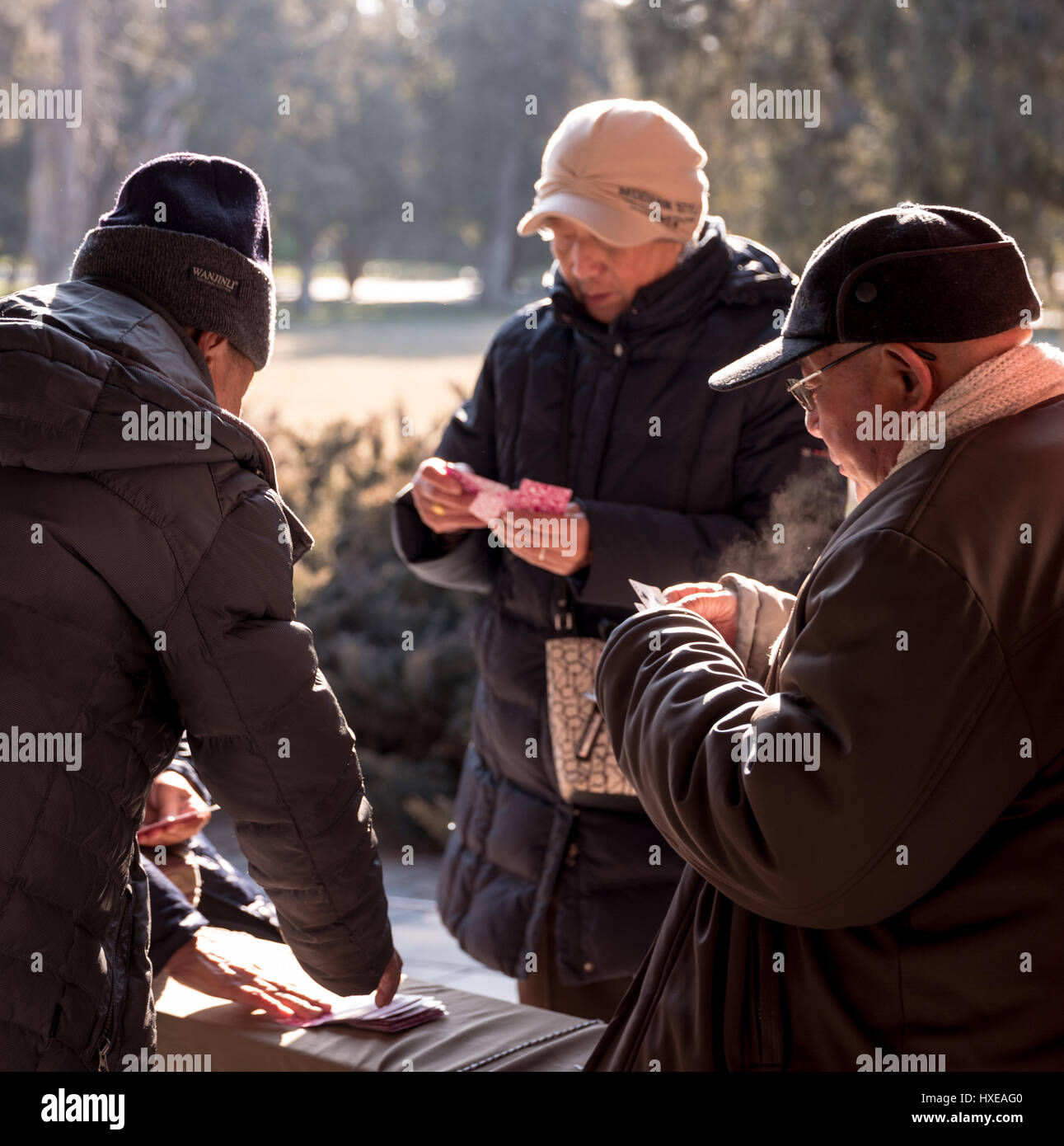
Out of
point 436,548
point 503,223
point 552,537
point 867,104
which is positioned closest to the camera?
point 552,537

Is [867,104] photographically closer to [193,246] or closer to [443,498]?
[443,498]

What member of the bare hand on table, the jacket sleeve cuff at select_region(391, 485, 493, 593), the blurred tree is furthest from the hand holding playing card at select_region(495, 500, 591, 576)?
the blurred tree

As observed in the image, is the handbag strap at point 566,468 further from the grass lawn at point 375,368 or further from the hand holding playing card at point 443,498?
the grass lawn at point 375,368

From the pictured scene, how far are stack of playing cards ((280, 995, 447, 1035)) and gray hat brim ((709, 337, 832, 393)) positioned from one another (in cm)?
116

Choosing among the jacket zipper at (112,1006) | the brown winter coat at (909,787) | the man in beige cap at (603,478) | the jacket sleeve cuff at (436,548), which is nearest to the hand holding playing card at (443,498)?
the man in beige cap at (603,478)

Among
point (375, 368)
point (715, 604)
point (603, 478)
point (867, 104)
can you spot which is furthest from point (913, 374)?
point (375, 368)

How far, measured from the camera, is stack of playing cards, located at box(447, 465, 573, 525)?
2654mm

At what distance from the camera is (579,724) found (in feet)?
8.76

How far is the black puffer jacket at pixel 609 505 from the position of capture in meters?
2.65

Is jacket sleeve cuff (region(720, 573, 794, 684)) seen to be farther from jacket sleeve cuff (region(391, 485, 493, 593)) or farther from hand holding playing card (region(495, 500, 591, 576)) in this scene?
jacket sleeve cuff (region(391, 485, 493, 593))

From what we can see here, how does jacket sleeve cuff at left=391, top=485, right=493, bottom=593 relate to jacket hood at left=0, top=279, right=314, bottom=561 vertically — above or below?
below

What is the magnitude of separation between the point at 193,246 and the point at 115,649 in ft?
1.75

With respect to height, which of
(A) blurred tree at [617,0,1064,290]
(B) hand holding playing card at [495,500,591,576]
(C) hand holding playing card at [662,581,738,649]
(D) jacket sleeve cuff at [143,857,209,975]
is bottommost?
(D) jacket sleeve cuff at [143,857,209,975]
